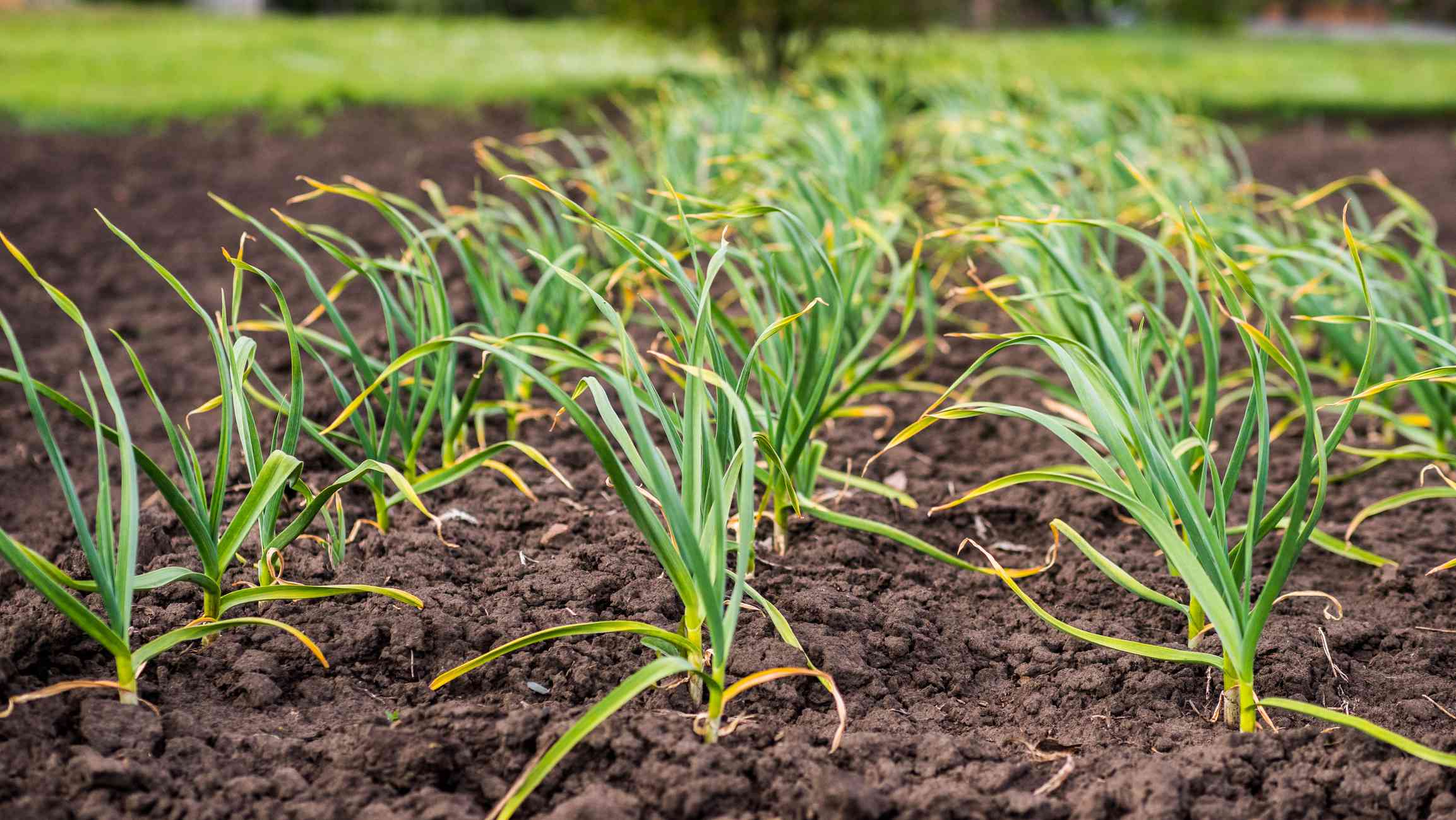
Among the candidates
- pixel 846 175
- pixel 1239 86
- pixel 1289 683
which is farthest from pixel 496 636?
pixel 1239 86

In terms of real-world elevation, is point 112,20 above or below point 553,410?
above

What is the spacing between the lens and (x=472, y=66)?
9.98 metres

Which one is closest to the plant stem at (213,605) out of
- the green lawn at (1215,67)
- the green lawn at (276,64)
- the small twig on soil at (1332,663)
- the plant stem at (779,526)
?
the plant stem at (779,526)

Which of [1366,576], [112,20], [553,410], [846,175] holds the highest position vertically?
[112,20]

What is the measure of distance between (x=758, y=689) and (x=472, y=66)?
944 centimetres

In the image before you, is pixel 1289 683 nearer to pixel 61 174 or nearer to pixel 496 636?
pixel 496 636

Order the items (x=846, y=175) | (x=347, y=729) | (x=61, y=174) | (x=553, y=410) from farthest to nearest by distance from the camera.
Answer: (x=61, y=174) → (x=846, y=175) → (x=553, y=410) → (x=347, y=729)

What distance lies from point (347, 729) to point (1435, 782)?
130cm

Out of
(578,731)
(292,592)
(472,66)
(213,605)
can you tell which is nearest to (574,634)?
(578,731)

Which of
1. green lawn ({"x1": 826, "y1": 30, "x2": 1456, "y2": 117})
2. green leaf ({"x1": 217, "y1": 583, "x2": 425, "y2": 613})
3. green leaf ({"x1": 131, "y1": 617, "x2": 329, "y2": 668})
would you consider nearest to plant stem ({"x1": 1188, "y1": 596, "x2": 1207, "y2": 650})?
green leaf ({"x1": 217, "y1": 583, "x2": 425, "y2": 613})

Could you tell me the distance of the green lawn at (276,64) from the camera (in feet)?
23.3

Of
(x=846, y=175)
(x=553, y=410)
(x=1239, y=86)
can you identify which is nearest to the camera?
(x=553, y=410)

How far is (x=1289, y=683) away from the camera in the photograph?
5.11 ft

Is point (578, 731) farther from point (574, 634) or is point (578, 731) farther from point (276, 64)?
point (276, 64)
